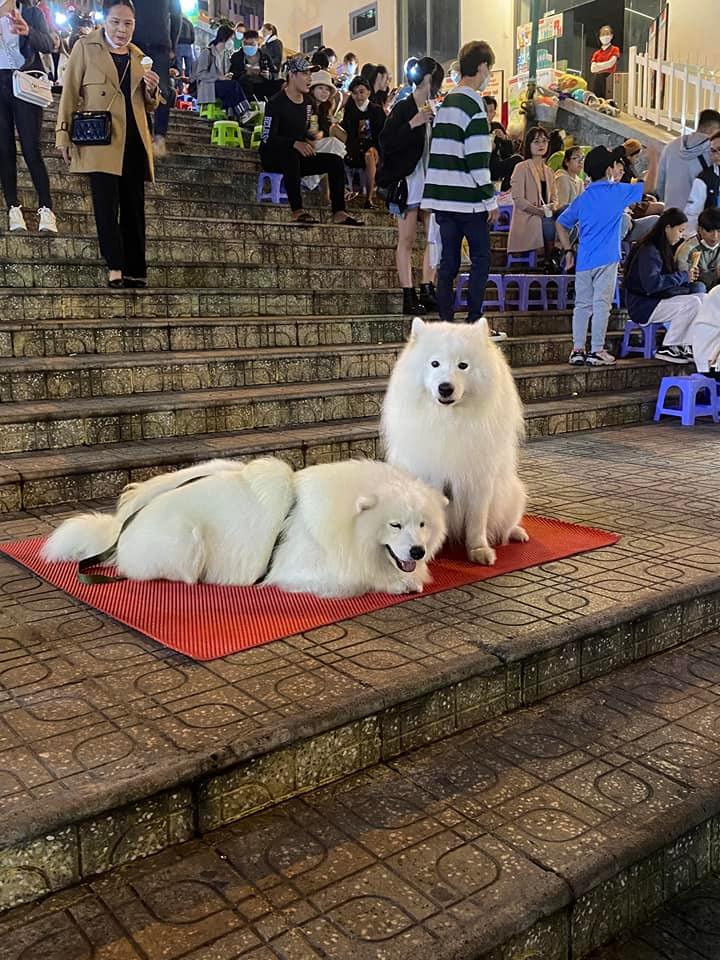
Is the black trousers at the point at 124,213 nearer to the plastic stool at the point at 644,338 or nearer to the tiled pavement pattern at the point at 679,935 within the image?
the plastic stool at the point at 644,338

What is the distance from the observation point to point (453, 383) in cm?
298

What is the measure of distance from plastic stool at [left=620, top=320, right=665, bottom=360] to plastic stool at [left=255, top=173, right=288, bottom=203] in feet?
11.7

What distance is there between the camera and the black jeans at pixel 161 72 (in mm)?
6914

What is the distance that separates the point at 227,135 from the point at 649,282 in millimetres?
5376

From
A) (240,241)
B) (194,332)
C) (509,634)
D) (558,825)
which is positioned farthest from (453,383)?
(240,241)

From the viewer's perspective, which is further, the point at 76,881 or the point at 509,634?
the point at 509,634

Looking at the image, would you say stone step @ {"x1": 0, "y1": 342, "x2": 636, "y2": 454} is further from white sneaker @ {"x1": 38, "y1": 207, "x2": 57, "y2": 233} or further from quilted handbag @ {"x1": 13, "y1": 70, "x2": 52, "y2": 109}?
quilted handbag @ {"x1": 13, "y1": 70, "x2": 52, "y2": 109}

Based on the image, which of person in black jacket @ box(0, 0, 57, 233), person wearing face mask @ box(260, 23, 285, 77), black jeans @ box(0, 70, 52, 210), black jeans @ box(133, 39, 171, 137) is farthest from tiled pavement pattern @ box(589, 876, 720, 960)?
person wearing face mask @ box(260, 23, 285, 77)

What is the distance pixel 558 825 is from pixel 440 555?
1.55 meters

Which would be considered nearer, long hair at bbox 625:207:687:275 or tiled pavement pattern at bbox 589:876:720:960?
tiled pavement pattern at bbox 589:876:720:960

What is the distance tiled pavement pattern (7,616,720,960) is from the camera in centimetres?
152

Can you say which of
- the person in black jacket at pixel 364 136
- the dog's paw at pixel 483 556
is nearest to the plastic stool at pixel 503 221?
the person in black jacket at pixel 364 136

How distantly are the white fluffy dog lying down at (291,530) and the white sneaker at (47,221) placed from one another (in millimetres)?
3522

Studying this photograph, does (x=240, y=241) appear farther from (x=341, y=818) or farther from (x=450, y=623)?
(x=341, y=818)
